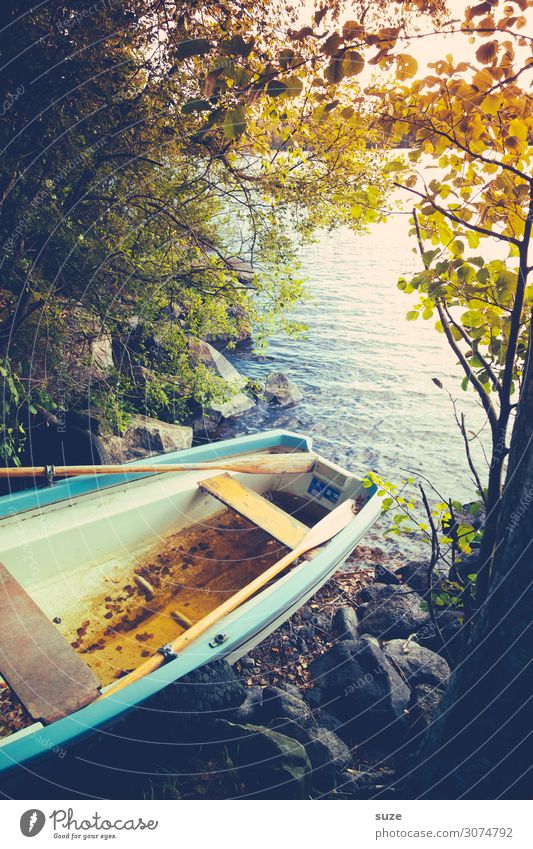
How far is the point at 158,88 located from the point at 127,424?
452 cm

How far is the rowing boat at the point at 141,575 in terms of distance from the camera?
11.7ft

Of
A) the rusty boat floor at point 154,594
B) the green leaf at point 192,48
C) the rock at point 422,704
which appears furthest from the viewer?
the rusty boat floor at point 154,594

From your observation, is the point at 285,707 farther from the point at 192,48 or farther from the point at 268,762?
the point at 192,48

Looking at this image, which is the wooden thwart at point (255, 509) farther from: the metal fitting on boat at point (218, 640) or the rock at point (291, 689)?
the metal fitting on boat at point (218, 640)

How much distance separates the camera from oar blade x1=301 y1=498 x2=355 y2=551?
215 inches

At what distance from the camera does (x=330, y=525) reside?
571cm

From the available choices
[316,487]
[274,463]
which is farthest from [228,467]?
[316,487]

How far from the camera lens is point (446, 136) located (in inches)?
84.0

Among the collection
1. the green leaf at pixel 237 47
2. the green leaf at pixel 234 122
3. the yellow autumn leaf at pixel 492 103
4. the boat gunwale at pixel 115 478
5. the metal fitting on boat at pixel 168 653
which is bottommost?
the metal fitting on boat at pixel 168 653

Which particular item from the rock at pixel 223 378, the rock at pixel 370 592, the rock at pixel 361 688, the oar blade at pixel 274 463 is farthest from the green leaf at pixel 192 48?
the rock at pixel 223 378

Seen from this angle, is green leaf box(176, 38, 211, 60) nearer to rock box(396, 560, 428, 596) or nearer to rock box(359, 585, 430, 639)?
rock box(359, 585, 430, 639)

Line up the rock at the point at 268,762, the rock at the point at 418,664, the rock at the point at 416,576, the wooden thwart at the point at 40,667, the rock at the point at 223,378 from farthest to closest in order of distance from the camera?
the rock at the point at 223,378
the rock at the point at 416,576
the rock at the point at 418,664
the wooden thwart at the point at 40,667
the rock at the point at 268,762

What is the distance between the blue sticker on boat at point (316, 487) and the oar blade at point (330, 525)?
62cm

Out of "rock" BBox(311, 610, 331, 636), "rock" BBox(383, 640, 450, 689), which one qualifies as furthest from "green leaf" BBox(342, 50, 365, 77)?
"rock" BBox(311, 610, 331, 636)
